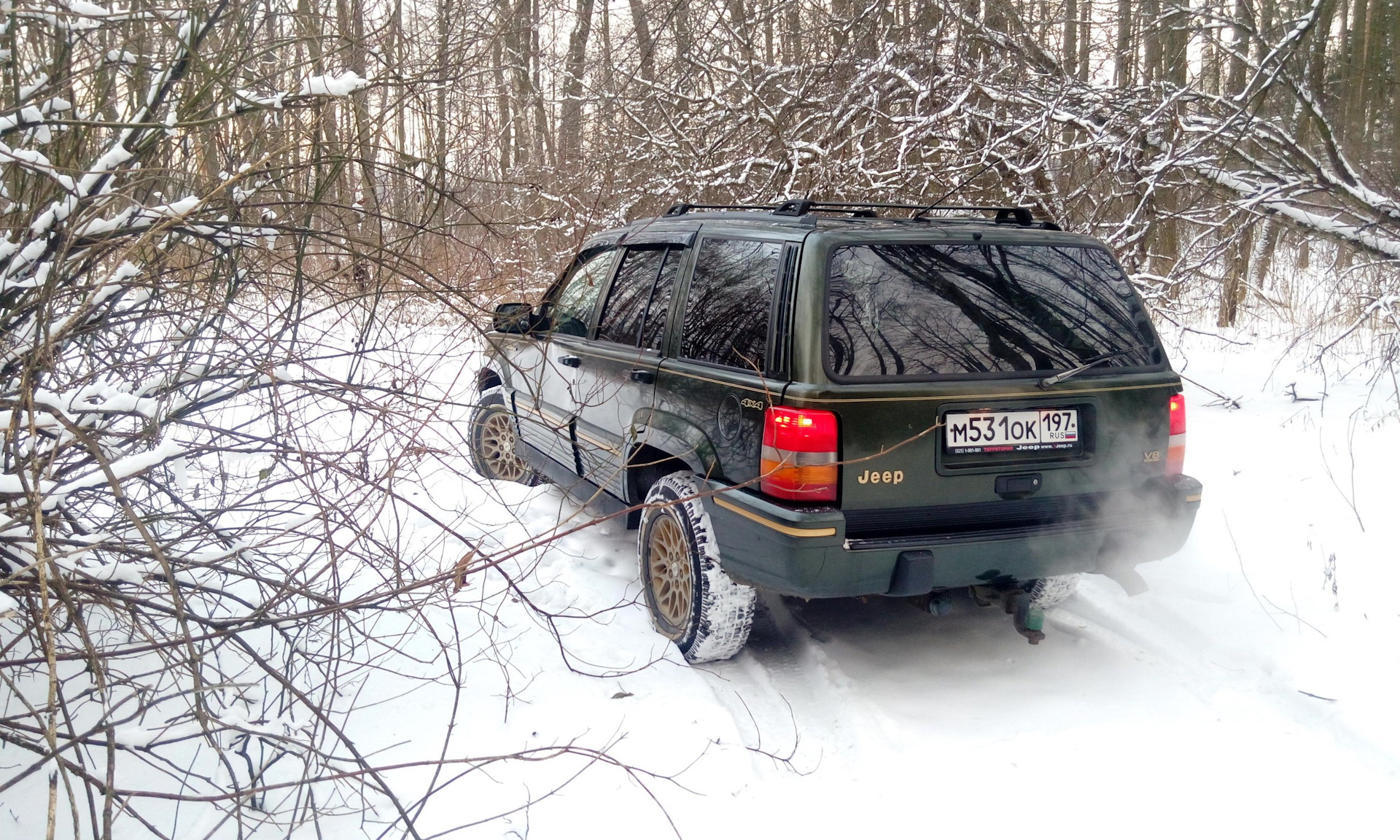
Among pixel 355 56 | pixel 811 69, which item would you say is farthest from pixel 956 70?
pixel 355 56

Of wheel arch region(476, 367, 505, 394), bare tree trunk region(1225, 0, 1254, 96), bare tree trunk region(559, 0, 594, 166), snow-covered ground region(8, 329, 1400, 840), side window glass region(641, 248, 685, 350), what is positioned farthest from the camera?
bare tree trunk region(559, 0, 594, 166)

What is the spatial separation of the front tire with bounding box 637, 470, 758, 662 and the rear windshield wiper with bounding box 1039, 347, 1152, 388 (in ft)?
4.51

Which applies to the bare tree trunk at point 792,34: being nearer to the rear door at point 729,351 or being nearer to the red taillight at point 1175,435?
the rear door at point 729,351

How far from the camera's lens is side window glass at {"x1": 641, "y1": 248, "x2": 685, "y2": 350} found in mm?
4422

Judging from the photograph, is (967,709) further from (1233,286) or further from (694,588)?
(1233,286)

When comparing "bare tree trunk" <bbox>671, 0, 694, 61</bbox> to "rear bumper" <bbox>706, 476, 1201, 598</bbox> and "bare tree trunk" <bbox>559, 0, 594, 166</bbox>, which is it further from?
"rear bumper" <bbox>706, 476, 1201, 598</bbox>

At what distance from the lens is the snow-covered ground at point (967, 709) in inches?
116

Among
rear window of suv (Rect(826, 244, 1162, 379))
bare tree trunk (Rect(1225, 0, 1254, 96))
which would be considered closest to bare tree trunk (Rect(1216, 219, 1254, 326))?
bare tree trunk (Rect(1225, 0, 1254, 96))

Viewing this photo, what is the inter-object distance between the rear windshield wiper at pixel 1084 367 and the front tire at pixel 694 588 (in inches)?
54.1

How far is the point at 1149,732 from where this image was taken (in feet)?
11.3

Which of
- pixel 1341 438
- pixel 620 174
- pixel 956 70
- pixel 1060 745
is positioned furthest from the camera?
pixel 620 174

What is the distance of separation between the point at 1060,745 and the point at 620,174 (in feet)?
29.0

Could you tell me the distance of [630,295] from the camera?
4.84 m

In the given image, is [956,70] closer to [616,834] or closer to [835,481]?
[835,481]
